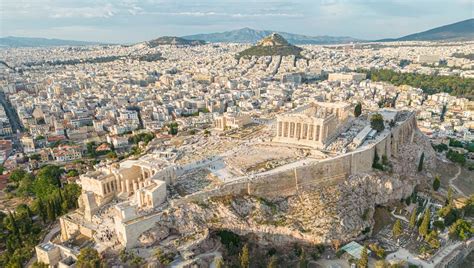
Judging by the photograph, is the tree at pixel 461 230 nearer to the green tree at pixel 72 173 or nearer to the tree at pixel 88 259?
the tree at pixel 88 259

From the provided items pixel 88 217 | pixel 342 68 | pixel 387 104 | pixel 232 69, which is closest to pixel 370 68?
pixel 342 68

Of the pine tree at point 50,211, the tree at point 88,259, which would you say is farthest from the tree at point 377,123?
the pine tree at point 50,211

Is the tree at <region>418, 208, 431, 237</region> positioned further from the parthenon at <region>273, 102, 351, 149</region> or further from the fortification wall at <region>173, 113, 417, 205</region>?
the parthenon at <region>273, 102, 351, 149</region>

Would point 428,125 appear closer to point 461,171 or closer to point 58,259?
point 461,171

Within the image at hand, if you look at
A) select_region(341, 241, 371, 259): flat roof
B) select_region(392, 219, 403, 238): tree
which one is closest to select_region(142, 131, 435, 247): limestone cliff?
select_region(341, 241, 371, 259): flat roof

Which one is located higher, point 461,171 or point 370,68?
point 370,68

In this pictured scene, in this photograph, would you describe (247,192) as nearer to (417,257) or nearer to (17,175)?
(417,257)
